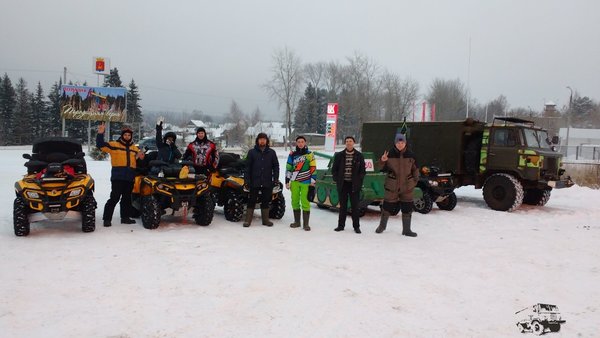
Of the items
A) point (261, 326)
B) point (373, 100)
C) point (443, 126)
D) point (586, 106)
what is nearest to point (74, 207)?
point (261, 326)

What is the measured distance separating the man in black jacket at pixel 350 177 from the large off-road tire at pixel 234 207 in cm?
195

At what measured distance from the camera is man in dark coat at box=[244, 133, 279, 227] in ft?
27.5

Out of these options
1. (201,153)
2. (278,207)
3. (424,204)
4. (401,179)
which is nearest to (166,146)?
(201,153)

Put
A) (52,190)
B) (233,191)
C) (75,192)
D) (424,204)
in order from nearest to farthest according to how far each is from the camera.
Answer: (52,190) → (75,192) → (233,191) → (424,204)

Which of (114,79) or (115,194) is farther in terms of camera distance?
(114,79)

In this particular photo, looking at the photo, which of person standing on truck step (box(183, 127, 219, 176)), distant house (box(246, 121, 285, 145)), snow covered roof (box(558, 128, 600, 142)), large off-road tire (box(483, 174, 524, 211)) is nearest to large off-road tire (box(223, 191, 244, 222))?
person standing on truck step (box(183, 127, 219, 176))

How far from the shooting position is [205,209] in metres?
8.23

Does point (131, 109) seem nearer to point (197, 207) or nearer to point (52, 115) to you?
point (52, 115)

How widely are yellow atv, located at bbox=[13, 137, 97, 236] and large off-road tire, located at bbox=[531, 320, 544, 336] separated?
6.41 meters

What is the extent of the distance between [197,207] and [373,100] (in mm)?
53015

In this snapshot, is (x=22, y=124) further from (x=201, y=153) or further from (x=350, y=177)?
(x=350, y=177)

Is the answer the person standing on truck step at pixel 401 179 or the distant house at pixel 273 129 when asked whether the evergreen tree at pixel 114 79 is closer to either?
the distant house at pixel 273 129

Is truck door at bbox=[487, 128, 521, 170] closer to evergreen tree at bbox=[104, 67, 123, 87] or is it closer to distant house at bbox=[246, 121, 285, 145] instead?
evergreen tree at bbox=[104, 67, 123, 87]

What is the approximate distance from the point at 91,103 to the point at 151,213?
29.4 metres
